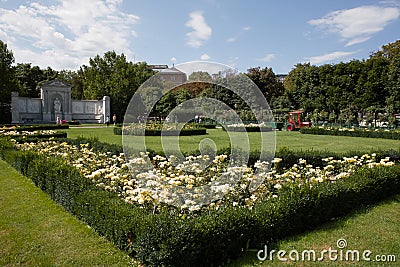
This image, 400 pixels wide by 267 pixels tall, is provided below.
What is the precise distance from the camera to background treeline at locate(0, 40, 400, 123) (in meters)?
34.3

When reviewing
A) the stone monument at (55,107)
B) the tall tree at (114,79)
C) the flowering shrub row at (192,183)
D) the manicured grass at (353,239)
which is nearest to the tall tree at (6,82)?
the stone monument at (55,107)

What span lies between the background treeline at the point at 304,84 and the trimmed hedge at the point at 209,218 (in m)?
18.2

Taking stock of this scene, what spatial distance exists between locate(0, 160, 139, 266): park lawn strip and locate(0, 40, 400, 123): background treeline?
18138 millimetres

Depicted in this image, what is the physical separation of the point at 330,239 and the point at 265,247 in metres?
0.92

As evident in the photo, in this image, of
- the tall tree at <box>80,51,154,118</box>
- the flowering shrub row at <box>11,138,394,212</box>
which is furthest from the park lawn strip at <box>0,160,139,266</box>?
the tall tree at <box>80,51,154,118</box>

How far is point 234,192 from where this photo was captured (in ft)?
17.2

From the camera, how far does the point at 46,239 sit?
14.4ft

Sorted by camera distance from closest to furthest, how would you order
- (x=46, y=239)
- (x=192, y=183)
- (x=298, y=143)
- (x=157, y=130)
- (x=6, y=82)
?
(x=46, y=239) → (x=192, y=183) → (x=298, y=143) → (x=157, y=130) → (x=6, y=82)

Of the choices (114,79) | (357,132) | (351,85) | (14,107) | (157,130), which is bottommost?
(357,132)

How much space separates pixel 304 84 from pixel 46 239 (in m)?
41.3

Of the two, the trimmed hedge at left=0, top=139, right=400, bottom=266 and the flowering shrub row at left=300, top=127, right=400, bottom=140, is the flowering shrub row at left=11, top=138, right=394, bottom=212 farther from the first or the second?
the flowering shrub row at left=300, top=127, right=400, bottom=140

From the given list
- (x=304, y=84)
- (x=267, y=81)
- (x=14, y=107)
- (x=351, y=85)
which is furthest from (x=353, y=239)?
(x=267, y=81)

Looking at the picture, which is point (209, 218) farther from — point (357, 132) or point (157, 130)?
point (357, 132)

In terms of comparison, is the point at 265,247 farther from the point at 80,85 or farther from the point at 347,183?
the point at 80,85
